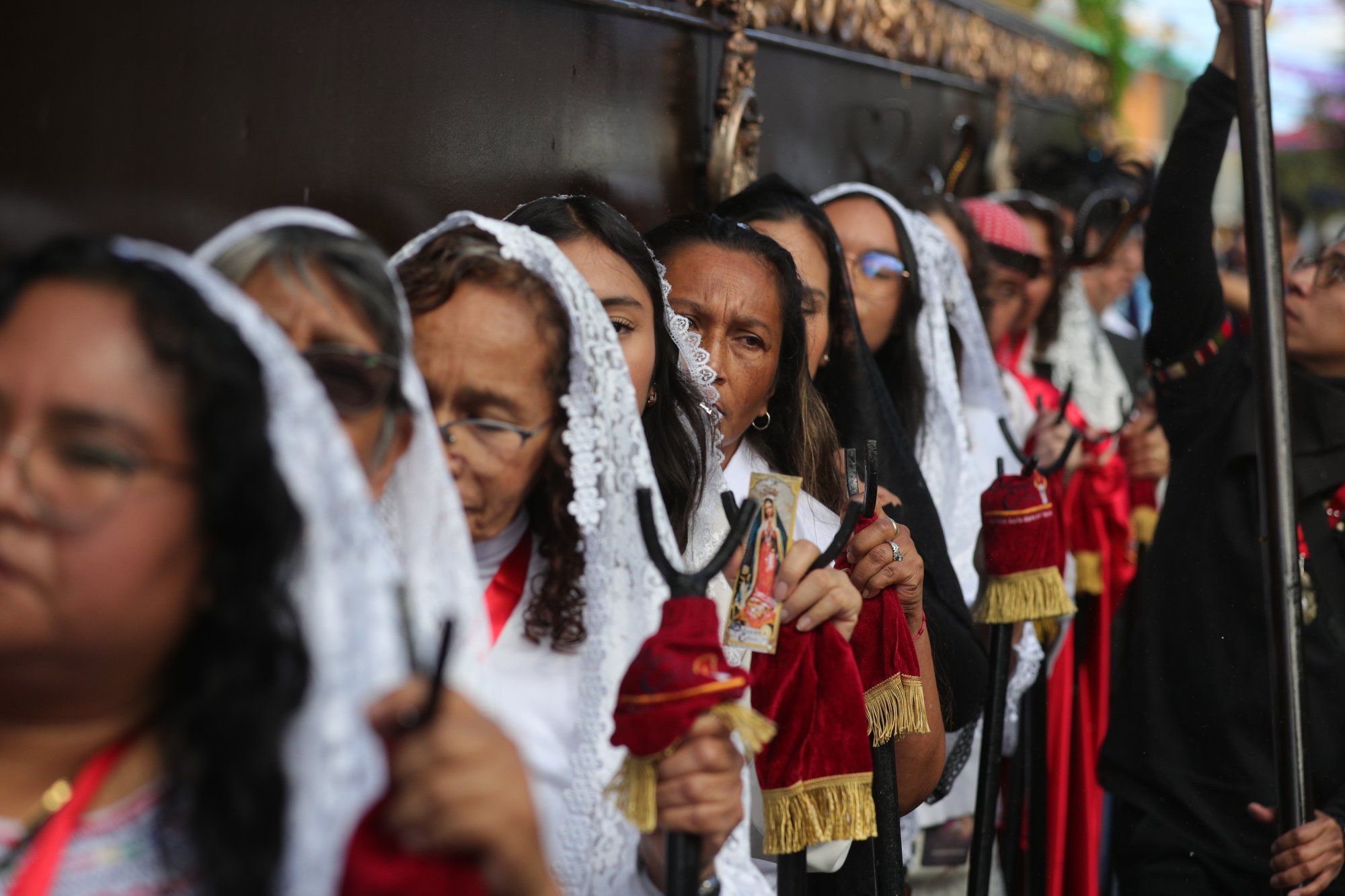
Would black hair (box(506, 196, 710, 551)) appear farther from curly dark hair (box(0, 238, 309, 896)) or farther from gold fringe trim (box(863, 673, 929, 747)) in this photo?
curly dark hair (box(0, 238, 309, 896))

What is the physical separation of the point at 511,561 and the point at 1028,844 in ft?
7.58

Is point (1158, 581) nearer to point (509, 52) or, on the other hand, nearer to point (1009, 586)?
point (1009, 586)

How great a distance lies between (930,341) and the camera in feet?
9.56

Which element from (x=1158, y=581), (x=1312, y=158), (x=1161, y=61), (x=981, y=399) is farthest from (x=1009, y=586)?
(x=1312, y=158)

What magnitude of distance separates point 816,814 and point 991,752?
46.5 inches

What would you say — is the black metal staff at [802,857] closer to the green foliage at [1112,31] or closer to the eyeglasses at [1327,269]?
the eyeglasses at [1327,269]

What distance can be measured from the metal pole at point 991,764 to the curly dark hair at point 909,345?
502mm

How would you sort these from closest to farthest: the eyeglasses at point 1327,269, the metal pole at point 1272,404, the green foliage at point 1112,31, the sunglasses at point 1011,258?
the metal pole at point 1272,404 < the eyeglasses at point 1327,269 < the sunglasses at point 1011,258 < the green foliage at point 1112,31

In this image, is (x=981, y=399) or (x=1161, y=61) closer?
(x=981, y=399)

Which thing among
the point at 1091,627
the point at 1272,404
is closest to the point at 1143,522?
the point at 1091,627

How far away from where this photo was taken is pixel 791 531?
1706 millimetres

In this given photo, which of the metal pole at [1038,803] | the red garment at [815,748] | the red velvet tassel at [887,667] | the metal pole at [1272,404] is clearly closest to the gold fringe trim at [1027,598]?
the metal pole at [1272,404]

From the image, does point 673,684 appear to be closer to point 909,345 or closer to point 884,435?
point 884,435

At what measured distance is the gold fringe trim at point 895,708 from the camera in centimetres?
199
